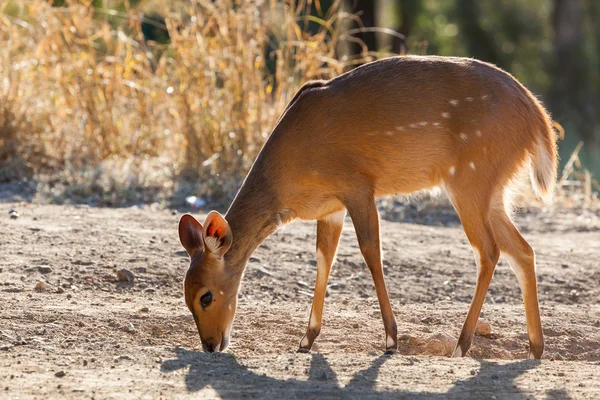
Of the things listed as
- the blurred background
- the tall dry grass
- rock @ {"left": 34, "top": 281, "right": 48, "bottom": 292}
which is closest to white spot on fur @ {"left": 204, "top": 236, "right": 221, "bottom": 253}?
rock @ {"left": 34, "top": 281, "right": 48, "bottom": 292}

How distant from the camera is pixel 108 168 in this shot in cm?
1028

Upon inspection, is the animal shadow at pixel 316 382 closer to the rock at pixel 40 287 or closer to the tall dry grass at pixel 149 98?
the rock at pixel 40 287

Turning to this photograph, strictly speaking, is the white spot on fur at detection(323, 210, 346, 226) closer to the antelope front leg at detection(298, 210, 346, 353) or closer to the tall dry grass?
the antelope front leg at detection(298, 210, 346, 353)

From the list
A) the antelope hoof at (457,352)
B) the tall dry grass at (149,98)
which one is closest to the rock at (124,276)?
the antelope hoof at (457,352)

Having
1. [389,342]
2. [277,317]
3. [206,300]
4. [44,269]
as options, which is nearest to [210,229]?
[206,300]

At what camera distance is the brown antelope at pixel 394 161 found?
19.1 ft

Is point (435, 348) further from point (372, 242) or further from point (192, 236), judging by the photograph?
point (192, 236)

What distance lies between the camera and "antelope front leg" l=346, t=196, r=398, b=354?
19.0ft

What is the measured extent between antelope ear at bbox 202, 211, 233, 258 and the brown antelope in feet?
0.22

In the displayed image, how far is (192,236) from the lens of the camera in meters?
5.79

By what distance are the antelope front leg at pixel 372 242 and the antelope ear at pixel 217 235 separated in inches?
28.2

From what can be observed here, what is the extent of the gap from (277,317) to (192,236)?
3.18 ft

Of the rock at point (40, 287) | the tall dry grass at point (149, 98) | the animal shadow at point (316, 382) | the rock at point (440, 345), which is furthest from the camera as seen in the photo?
the tall dry grass at point (149, 98)

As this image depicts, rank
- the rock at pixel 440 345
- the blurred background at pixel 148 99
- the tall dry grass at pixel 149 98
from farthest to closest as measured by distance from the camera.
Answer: the tall dry grass at pixel 149 98 < the blurred background at pixel 148 99 < the rock at pixel 440 345
